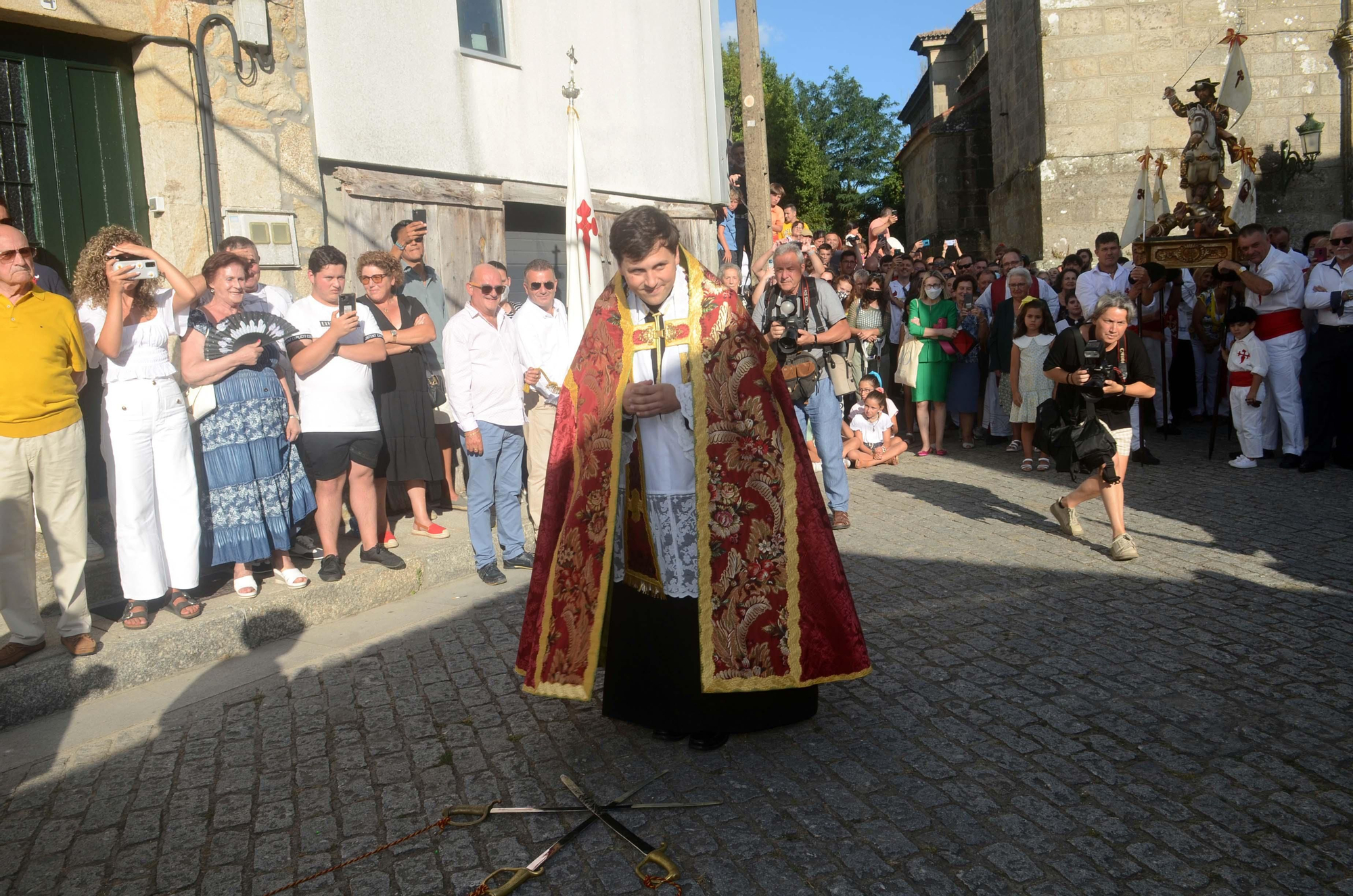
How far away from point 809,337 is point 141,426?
13.9 ft

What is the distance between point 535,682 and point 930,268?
9.24 meters

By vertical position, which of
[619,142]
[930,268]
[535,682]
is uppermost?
[619,142]

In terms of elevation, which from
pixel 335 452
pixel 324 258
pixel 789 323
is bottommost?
pixel 335 452

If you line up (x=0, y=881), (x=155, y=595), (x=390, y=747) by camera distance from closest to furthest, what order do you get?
1. (x=0, y=881)
2. (x=390, y=747)
3. (x=155, y=595)

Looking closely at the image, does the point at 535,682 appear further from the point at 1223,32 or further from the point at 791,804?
the point at 1223,32

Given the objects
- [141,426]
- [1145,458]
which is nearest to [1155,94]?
[1145,458]

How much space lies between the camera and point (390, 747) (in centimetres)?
436

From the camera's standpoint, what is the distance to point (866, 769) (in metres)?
3.91

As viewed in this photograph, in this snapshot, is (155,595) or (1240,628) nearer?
(1240,628)

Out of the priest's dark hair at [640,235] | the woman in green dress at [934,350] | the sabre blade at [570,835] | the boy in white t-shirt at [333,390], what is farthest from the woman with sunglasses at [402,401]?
the woman in green dress at [934,350]

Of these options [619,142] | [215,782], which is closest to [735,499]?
[215,782]

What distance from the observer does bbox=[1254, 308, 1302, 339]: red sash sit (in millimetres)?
9484

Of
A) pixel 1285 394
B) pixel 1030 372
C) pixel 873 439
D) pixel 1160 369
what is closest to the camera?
pixel 1285 394

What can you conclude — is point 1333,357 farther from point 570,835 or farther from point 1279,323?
point 570,835
